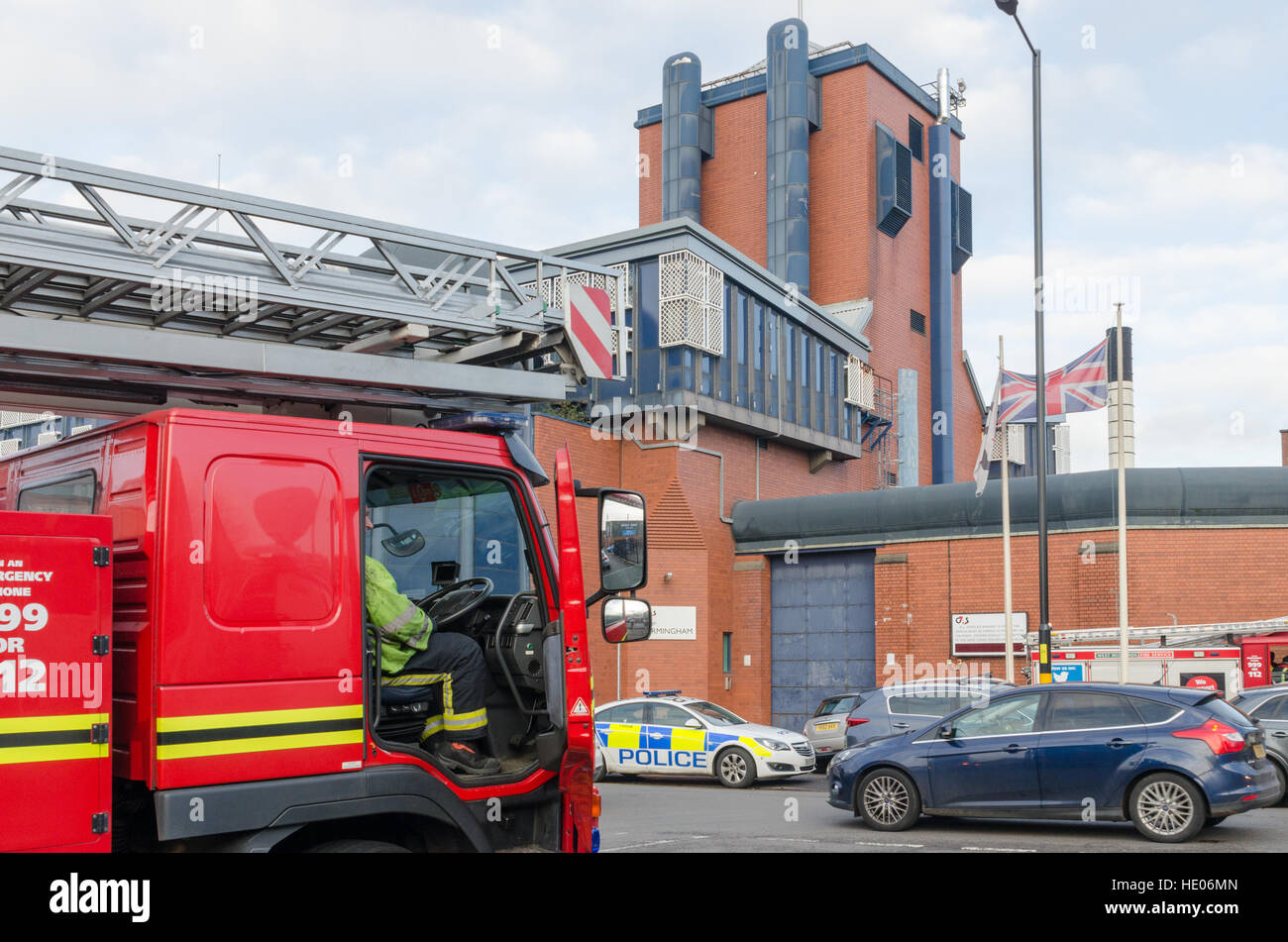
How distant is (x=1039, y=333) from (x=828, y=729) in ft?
26.3

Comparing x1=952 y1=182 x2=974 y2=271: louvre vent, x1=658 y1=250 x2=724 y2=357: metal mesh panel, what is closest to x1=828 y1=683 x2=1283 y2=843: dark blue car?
x1=658 y1=250 x2=724 y2=357: metal mesh panel

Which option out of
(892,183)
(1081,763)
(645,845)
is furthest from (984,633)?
(892,183)

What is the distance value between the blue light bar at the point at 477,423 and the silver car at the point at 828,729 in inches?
692

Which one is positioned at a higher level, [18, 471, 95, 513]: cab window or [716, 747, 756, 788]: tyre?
[18, 471, 95, 513]: cab window

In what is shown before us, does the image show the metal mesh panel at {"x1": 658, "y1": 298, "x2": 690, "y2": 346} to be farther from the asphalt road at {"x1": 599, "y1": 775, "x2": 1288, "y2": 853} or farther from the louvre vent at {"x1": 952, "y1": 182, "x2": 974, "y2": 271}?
the louvre vent at {"x1": 952, "y1": 182, "x2": 974, "y2": 271}

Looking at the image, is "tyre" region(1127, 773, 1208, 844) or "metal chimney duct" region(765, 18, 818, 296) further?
"metal chimney duct" region(765, 18, 818, 296)

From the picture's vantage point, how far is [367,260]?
6.85 m

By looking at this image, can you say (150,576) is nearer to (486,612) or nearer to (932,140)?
(486,612)

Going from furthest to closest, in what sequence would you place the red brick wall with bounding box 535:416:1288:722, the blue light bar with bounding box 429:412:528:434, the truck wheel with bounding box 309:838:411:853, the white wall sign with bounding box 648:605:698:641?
the white wall sign with bounding box 648:605:698:641, the red brick wall with bounding box 535:416:1288:722, the blue light bar with bounding box 429:412:528:434, the truck wheel with bounding box 309:838:411:853

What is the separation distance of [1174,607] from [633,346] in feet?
44.8

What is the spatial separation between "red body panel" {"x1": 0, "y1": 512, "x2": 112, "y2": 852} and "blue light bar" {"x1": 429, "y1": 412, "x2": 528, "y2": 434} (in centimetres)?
176

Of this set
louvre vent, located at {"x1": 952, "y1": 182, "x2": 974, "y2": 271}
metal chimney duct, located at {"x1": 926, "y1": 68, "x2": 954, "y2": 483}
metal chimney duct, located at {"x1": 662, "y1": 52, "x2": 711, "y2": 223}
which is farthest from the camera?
louvre vent, located at {"x1": 952, "y1": 182, "x2": 974, "y2": 271}

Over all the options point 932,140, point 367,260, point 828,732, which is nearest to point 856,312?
point 932,140

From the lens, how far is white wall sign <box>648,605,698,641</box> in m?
30.1
